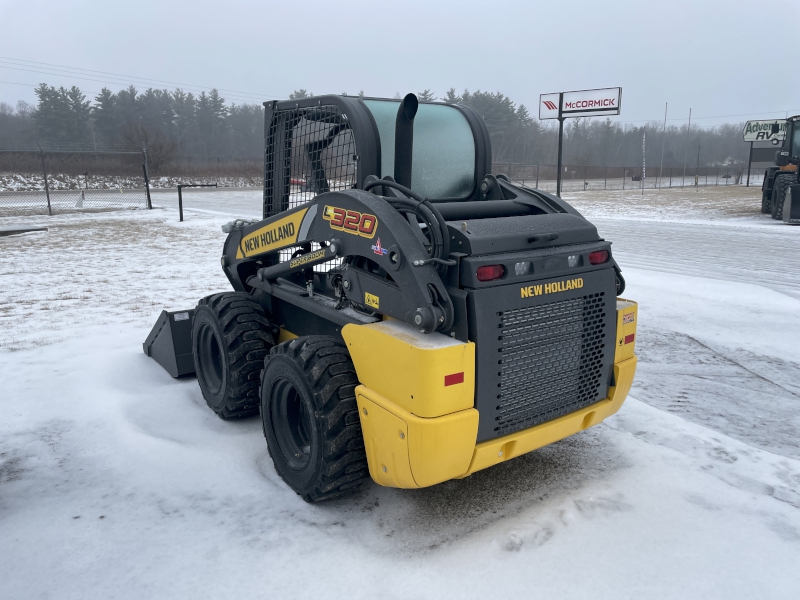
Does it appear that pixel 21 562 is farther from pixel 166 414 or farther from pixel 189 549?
pixel 166 414

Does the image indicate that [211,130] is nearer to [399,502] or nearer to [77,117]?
[77,117]

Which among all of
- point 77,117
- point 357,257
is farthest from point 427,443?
point 77,117

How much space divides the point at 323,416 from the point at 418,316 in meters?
0.71

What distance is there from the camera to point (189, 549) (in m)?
2.91

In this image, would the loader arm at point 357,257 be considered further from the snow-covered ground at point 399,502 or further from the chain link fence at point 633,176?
the chain link fence at point 633,176

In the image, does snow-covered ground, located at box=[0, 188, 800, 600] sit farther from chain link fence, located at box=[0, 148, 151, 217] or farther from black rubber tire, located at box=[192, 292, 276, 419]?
chain link fence, located at box=[0, 148, 151, 217]

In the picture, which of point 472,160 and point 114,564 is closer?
point 114,564

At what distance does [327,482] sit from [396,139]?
1808mm

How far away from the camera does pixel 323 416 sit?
9.97 feet

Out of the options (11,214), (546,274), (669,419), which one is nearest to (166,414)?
(546,274)

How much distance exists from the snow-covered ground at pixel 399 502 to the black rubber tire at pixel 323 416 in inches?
6.8

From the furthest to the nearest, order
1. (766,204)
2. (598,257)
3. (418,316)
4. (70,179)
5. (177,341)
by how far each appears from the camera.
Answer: (70,179)
(766,204)
(177,341)
(598,257)
(418,316)

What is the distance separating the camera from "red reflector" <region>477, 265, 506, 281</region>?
2836 mm

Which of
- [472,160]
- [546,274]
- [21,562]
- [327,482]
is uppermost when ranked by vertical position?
[472,160]
